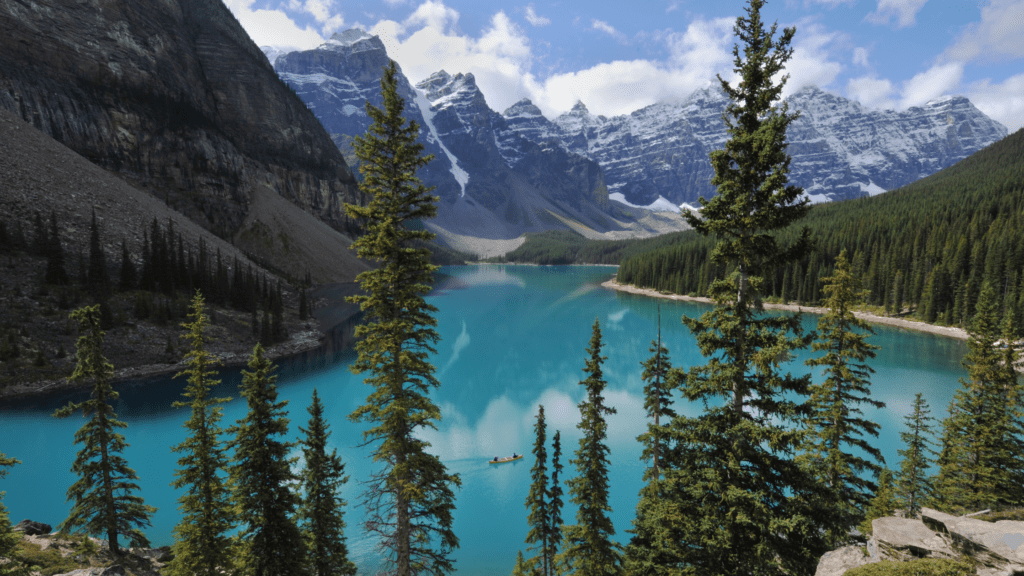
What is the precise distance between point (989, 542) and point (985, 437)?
44.5 feet

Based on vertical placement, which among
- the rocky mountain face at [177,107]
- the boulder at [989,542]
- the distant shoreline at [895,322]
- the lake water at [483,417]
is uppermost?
the rocky mountain face at [177,107]

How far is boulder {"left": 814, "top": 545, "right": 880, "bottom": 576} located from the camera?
880 centimetres

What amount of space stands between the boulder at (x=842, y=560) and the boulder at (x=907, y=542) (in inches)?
16.1

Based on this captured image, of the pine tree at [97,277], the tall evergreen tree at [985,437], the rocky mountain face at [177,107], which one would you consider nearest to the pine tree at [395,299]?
the tall evergreen tree at [985,437]

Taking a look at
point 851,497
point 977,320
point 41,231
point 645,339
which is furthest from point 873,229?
point 41,231

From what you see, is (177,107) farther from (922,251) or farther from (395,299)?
(922,251)

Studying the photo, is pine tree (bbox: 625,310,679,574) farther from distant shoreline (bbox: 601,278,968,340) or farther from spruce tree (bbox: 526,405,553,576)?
distant shoreline (bbox: 601,278,968,340)

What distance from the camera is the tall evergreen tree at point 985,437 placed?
1566 centimetres

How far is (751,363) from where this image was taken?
8.80m

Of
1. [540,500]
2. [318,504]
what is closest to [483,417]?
[540,500]

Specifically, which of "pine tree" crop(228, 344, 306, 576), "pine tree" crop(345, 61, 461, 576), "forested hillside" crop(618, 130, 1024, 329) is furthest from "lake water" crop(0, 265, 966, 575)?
"forested hillside" crop(618, 130, 1024, 329)

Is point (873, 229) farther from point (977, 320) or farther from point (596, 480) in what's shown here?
point (596, 480)

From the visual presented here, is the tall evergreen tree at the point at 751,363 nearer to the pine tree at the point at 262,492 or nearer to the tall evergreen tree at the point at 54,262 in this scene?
the pine tree at the point at 262,492

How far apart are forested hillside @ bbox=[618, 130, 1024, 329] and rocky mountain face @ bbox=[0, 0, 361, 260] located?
315 ft
